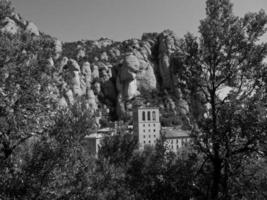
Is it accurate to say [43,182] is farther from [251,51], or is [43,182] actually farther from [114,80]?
[114,80]

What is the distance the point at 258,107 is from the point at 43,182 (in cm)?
785

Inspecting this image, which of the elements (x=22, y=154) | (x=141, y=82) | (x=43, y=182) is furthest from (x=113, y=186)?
(x=141, y=82)

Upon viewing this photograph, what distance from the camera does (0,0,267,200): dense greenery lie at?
8.82 metres

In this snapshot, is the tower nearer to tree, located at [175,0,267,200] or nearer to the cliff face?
the cliff face

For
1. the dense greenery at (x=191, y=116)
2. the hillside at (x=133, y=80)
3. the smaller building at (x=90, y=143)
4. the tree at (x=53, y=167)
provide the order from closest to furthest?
the tree at (x=53, y=167), the dense greenery at (x=191, y=116), the smaller building at (x=90, y=143), the hillside at (x=133, y=80)

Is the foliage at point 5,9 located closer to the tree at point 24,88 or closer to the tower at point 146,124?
the tree at point 24,88

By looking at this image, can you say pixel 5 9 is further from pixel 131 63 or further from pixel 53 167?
pixel 131 63

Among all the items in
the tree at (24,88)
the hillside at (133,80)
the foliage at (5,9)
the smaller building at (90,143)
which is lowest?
the smaller building at (90,143)

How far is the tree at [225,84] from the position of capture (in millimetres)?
9070

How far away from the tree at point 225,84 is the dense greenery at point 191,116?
4 centimetres

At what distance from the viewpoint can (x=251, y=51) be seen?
9789mm

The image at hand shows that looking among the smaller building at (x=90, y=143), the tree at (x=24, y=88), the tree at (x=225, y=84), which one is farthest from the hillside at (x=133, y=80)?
the tree at (x=24, y=88)

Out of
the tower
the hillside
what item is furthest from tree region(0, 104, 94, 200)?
the hillside

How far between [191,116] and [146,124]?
92.1 metres
